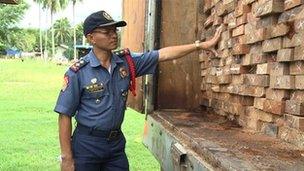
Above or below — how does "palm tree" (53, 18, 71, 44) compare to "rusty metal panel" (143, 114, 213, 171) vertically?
above

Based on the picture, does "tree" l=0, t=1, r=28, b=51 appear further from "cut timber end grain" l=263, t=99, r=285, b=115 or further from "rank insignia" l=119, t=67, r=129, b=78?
"cut timber end grain" l=263, t=99, r=285, b=115

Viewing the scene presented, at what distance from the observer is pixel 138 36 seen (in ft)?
13.3

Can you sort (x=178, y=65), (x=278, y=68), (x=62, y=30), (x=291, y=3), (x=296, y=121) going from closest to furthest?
(x=296, y=121), (x=291, y=3), (x=278, y=68), (x=178, y=65), (x=62, y=30)

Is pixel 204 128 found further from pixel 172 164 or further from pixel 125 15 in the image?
pixel 125 15

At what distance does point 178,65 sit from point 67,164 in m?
1.14

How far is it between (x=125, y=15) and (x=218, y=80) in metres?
1.66

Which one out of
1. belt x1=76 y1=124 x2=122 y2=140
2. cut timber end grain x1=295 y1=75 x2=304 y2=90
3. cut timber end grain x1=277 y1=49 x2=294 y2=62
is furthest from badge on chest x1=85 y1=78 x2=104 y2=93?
cut timber end grain x1=295 y1=75 x2=304 y2=90

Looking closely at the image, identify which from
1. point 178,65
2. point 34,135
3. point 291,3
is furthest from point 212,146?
point 34,135

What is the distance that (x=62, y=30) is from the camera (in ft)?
274

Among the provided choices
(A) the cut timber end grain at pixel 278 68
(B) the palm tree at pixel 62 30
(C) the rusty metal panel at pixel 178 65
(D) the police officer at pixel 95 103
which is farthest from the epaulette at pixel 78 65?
(B) the palm tree at pixel 62 30

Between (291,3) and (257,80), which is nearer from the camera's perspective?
(291,3)

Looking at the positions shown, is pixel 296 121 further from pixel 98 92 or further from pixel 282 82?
pixel 98 92

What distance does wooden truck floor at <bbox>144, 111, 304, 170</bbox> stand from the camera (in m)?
1.90

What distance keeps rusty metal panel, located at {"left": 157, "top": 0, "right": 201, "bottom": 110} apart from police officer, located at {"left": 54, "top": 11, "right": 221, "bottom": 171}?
24.5 inches
